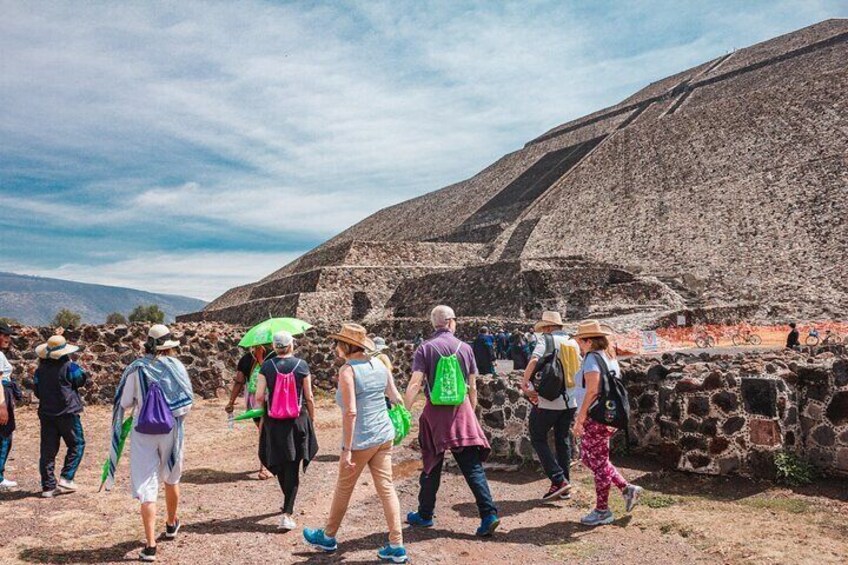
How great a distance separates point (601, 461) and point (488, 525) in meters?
1.19

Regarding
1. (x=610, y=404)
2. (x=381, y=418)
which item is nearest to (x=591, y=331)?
(x=610, y=404)

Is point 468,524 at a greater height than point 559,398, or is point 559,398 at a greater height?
point 559,398

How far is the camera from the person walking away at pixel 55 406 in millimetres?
7324

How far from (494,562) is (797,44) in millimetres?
73233

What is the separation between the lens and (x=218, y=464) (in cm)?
923

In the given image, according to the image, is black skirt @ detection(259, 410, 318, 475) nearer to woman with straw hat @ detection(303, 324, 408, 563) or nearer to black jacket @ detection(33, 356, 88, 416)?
woman with straw hat @ detection(303, 324, 408, 563)

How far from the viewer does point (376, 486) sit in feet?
16.9

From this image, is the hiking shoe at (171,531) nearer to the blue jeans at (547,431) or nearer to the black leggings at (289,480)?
the black leggings at (289,480)

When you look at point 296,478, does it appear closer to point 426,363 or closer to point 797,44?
point 426,363

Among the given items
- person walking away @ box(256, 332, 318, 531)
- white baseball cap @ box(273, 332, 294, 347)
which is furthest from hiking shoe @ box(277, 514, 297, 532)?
white baseball cap @ box(273, 332, 294, 347)

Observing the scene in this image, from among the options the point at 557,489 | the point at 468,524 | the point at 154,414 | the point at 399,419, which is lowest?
the point at 468,524

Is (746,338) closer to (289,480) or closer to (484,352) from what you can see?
(484,352)

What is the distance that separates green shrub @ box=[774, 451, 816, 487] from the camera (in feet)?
21.3

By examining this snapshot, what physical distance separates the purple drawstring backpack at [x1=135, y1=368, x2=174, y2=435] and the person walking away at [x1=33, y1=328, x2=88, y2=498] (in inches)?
99.7
